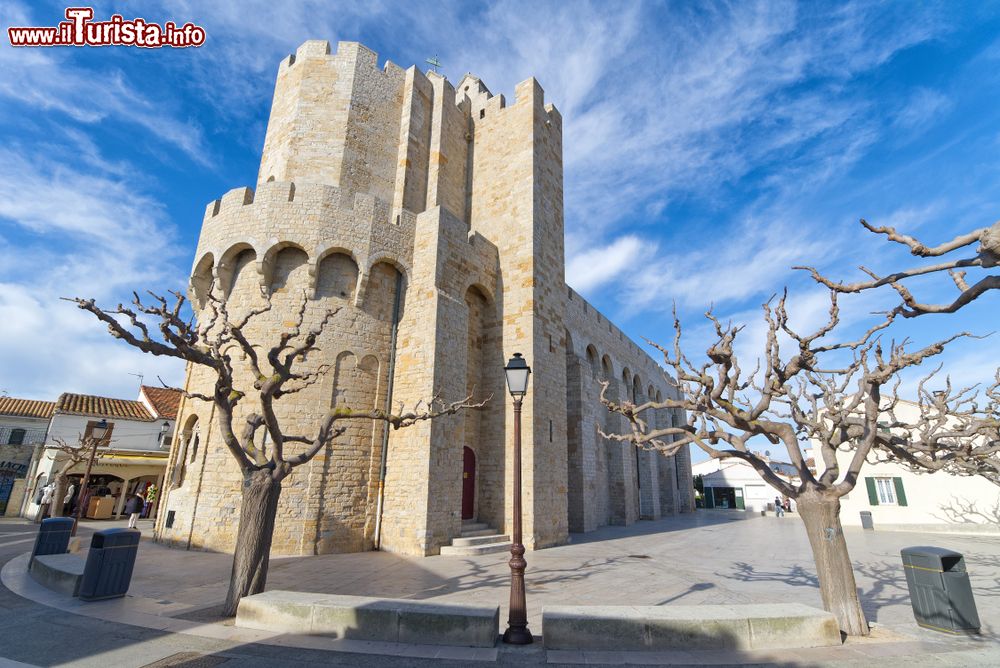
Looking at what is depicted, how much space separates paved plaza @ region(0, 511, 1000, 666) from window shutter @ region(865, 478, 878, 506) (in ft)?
30.9

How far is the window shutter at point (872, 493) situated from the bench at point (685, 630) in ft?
78.0

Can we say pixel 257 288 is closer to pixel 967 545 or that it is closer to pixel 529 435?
pixel 529 435

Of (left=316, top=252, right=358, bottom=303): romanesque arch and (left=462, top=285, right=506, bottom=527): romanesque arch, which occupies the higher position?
(left=316, top=252, right=358, bottom=303): romanesque arch

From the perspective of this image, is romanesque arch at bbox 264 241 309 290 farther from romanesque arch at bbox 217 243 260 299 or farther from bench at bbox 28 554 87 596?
bench at bbox 28 554 87 596

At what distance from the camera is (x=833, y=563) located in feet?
18.7

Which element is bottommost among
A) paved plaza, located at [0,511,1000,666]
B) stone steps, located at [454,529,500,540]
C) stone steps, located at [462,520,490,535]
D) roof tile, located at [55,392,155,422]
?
Result: paved plaza, located at [0,511,1000,666]

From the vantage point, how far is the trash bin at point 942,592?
18.9 feet

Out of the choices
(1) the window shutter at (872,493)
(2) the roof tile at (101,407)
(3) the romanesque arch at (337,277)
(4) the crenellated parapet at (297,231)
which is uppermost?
(4) the crenellated parapet at (297,231)

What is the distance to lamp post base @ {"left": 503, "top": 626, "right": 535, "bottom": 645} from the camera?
5168mm

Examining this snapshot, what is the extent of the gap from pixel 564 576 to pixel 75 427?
2767cm

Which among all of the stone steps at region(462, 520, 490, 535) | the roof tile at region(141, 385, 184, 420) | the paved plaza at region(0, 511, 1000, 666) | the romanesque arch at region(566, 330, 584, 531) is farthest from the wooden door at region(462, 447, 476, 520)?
the roof tile at region(141, 385, 184, 420)

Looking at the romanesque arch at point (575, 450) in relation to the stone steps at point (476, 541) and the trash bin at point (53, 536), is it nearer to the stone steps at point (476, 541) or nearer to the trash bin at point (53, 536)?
the stone steps at point (476, 541)

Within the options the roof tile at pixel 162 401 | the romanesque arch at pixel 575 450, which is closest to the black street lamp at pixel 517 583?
the romanesque arch at pixel 575 450

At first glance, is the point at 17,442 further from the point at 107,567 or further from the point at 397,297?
the point at 107,567
